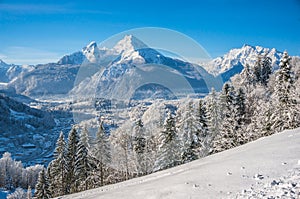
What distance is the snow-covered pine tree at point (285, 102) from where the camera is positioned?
31516 millimetres

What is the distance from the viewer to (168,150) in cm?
3516

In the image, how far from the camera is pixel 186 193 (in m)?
11.5

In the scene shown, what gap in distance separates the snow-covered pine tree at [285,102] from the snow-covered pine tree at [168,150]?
11.5 meters

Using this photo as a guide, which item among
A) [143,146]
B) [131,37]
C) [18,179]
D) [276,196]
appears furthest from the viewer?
[18,179]

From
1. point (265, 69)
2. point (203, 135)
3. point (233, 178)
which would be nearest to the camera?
point (233, 178)

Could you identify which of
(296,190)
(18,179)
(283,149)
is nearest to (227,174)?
(296,190)

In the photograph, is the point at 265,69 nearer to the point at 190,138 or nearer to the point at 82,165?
the point at 190,138

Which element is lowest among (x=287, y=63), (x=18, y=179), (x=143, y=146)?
(x=18, y=179)

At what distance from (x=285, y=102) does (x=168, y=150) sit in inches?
574

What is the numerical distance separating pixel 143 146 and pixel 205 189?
107 feet

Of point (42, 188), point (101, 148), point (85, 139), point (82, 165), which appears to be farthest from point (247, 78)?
point (42, 188)

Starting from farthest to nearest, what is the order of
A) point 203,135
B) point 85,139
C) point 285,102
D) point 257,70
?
point 257,70
point 203,135
point 85,139
point 285,102

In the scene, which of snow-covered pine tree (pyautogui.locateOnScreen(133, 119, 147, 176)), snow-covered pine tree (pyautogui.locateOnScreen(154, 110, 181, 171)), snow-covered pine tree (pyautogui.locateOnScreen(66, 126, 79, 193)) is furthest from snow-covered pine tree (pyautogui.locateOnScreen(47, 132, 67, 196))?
snow-covered pine tree (pyautogui.locateOnScreen(154, 110, 181, 171))

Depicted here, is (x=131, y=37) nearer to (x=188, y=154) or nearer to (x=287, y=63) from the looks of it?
(x=188, y=154)
